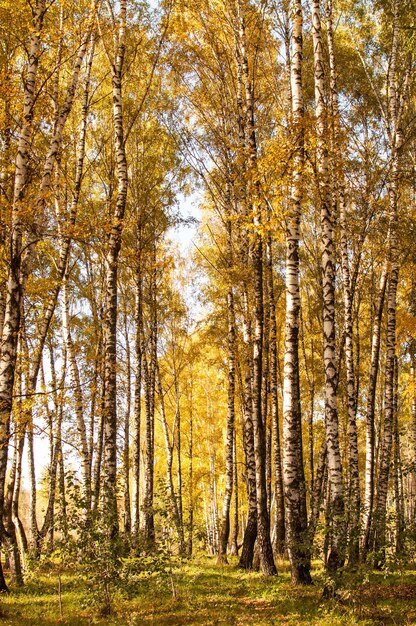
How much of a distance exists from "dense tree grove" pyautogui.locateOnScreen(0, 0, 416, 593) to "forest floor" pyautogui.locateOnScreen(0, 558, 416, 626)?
1.68ft

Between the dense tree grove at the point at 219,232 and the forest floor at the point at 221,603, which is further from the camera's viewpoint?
the dense tree grove at the point at 219,232

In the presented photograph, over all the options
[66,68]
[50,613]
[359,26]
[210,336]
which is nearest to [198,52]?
[66,68]

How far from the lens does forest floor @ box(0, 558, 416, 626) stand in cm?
694

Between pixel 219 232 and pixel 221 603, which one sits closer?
pixel 221 603

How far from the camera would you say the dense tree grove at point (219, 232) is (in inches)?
327

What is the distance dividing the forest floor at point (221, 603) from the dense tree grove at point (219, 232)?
511 millimetres

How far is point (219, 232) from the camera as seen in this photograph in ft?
68.7

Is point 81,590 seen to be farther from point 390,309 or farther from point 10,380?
point 390,309

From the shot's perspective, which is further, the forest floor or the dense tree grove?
the dense tree grove

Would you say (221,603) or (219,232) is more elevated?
(219,232)

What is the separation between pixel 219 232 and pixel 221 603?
14711 millimetres

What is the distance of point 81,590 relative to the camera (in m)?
10.3

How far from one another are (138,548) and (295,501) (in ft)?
9.13

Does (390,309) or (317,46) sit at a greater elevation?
(317,46)
